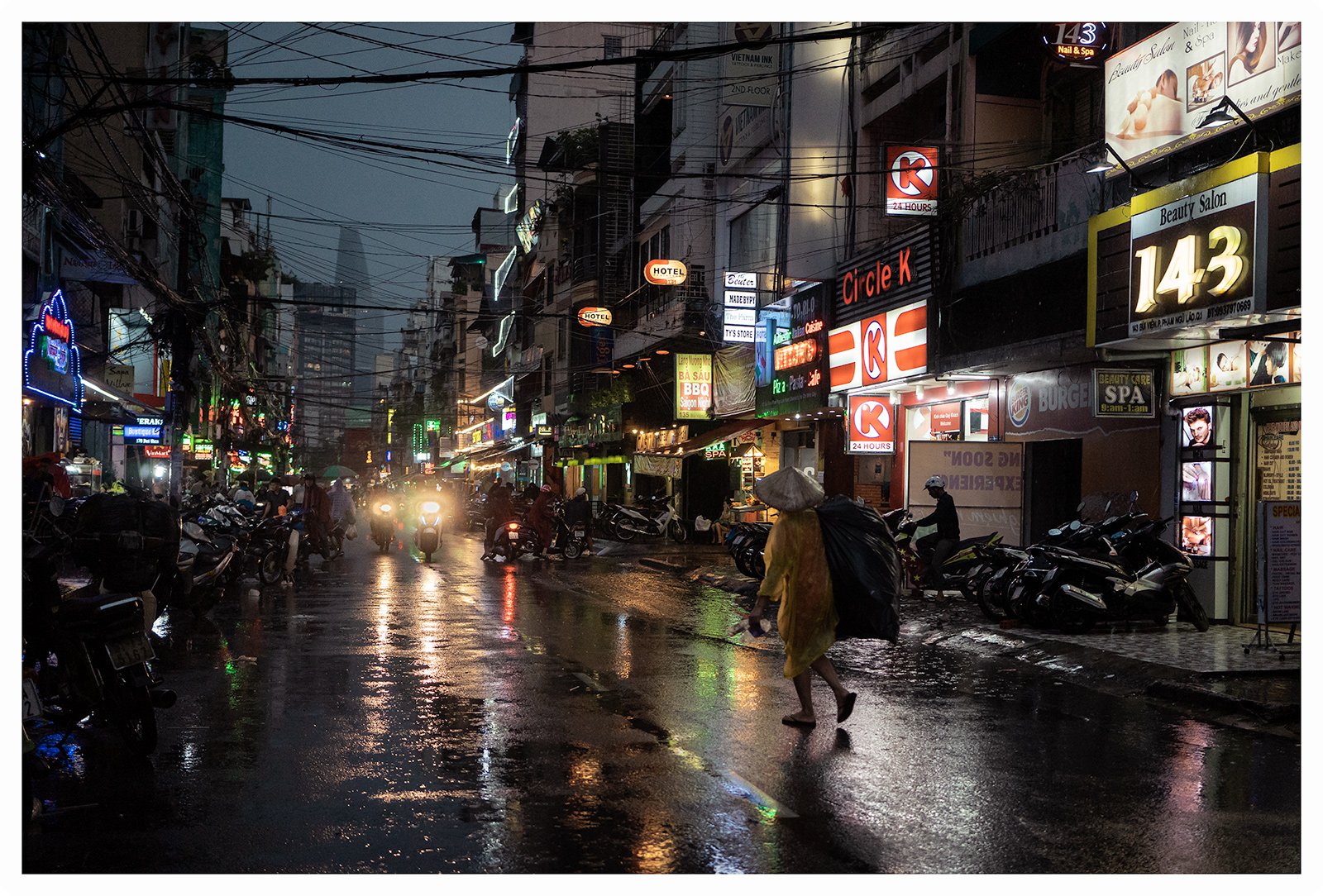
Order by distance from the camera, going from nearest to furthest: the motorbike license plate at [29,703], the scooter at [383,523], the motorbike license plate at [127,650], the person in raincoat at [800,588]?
1. the motorbike license plate at [29,703]
2. the motorbike license plate at [127,650]
3. the person in raincoat at [800,588]
4. the scooter at [383,523]

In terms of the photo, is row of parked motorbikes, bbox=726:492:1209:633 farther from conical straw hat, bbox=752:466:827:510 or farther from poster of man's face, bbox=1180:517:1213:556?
conical straw hat, bbox=752:466:827:510

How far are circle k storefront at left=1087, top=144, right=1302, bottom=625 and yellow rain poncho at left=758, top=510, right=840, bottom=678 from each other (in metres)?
5.13

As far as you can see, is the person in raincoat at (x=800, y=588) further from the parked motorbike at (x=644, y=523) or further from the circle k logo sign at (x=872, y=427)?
the parked motorbike at (x=644, y=523)

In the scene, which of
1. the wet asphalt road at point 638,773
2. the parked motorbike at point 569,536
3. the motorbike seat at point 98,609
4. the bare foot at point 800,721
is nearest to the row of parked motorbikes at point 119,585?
the motorbike seat at point 98,609

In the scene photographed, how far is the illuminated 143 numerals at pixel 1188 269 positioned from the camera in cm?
1151

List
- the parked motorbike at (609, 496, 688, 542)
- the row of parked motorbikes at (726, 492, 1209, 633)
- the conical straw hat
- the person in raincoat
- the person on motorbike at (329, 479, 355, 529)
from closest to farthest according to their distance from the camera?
the person in raincoat → the conical straw hat → the row of parked motorbikes at (726, 492, 1209, 633) → the person on motorbike at (329, 479, 355, 529) → the parked motorbike at (609, 496, 688, 542)

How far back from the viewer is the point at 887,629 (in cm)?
823

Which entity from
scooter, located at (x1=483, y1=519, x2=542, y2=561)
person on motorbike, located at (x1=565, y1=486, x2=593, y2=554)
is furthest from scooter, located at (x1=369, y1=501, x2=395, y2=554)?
scooter, located at (x1=483, y1=519, x2=542, y2=561)

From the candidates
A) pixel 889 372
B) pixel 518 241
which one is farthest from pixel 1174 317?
pixel 518 241

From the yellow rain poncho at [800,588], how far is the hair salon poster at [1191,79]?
7.26 m

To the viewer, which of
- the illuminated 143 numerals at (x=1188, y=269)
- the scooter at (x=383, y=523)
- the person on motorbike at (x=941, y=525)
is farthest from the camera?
the scooter at (x=383, y=523)

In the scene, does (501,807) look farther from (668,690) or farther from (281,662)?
(281,662)

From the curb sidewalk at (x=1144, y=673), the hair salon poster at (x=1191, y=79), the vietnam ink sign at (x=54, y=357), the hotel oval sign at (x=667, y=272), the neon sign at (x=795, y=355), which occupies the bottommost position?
the curb sidewalk at (x=1144, y=673)

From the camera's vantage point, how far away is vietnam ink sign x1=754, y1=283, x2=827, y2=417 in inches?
966
